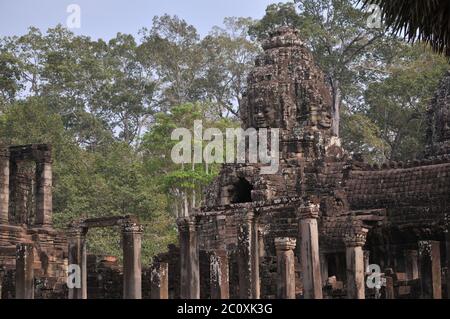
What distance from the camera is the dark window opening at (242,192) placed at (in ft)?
97.5

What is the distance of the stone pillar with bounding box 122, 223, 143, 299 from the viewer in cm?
2209

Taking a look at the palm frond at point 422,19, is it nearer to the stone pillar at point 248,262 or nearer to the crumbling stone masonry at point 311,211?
the crumbling stone masonry at point 311,211

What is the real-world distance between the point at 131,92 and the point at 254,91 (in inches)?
948

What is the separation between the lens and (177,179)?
42469 mm

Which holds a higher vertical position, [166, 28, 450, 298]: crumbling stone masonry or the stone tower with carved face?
the stone tower with carved face

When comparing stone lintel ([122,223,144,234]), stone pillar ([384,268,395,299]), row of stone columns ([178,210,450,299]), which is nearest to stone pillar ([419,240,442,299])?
row of stone columns ([178,210,450,299])

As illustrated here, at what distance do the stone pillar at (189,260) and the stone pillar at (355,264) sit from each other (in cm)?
356

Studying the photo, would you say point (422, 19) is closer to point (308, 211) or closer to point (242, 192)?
point (308, 211)

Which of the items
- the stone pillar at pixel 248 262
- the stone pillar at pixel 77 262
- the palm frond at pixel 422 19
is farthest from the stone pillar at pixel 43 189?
the palm frond at pixel 422 19

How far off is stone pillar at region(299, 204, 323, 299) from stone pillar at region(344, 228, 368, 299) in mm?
556

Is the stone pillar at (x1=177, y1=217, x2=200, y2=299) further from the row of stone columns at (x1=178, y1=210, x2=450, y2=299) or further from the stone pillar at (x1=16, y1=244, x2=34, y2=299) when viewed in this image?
the stone pillar at (x1=16, y1=244, x2=34, y2=299)
